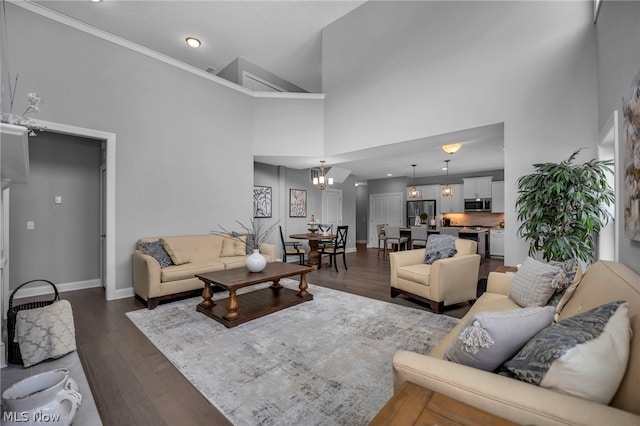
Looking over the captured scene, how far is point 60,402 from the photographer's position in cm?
142

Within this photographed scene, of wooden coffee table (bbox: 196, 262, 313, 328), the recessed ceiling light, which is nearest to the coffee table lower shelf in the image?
wooden coffee table (bbox: 196, 262, 313, 328)

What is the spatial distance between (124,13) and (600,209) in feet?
22.9

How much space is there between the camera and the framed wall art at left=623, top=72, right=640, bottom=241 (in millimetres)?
1632

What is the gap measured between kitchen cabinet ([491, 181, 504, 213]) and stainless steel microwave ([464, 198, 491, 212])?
15 centimetres

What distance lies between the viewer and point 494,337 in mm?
1065

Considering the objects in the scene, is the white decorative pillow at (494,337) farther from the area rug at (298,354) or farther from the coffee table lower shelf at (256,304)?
the coffee table lower shelf at (256,304)

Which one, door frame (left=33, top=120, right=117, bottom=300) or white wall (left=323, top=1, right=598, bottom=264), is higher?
white wall (left=323, top=1, right=598, bottom=264)

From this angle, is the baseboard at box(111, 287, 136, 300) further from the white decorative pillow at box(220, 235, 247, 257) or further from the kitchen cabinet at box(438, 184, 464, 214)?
the kitchen cabinet at box(438, 184, 464, 214)

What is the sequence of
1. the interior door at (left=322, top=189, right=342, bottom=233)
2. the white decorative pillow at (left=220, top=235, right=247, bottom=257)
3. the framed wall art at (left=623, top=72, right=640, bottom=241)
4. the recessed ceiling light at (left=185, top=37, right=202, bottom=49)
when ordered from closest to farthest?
1. the framed wall art at (left=623, top=72, right=640, bottom=241)
2. the white decorative pillow at (left=220, top=235, right=247, bottom=257)
3. the recessed ceiling light at (left=185, top=37, right=202, bottom=49)
4. the interior door at (left=322, top=189, right=342, bottom=233)

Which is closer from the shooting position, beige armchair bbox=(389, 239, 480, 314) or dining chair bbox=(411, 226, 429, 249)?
beige armchair bbox=(389, 239, 480, 314)

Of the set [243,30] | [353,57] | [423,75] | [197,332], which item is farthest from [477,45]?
[197,332]

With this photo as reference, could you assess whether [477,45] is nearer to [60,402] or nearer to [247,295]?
[247,295]

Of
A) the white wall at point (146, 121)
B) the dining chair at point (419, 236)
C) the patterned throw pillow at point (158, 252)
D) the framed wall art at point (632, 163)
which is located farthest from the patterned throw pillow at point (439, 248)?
the patterned throw pillow at point (158, 252)

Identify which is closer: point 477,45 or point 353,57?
point 477,45
